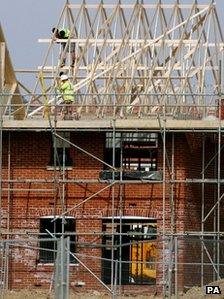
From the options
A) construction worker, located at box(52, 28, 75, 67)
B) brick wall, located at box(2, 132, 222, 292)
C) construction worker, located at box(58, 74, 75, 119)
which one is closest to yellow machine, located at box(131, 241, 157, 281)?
brick wall, located at box(2, 132, 222, 292)

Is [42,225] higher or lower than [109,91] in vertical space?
lower

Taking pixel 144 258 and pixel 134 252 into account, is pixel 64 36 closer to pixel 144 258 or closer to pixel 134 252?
pixel 134 252

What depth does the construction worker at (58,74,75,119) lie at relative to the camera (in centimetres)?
4312

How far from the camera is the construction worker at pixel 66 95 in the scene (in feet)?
141

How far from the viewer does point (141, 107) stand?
44.1m

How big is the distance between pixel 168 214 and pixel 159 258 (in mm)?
1538

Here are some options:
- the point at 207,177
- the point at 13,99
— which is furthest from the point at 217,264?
the point at 13,99

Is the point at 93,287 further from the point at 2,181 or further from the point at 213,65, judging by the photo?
the point at 213,65

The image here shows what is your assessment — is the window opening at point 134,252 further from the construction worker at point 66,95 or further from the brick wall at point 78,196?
the construction worker at point 66,95

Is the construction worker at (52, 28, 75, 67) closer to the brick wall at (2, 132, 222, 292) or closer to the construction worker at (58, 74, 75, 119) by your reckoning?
the construction worker at (58, 74, 75, 119)

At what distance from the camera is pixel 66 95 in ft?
141

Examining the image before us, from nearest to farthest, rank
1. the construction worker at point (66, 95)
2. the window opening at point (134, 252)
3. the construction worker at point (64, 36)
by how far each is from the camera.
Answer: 1. the window opening at point (134, 252)
2. the construction worker at point (66, 95)
3. the construction worker at point (64, 36)

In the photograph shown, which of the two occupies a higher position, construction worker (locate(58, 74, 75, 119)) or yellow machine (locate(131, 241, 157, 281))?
construction worker (locate(58, 74, 75, 119))

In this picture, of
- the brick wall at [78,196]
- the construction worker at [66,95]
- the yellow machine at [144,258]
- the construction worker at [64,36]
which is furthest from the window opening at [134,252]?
the construction worker at [64,36]
